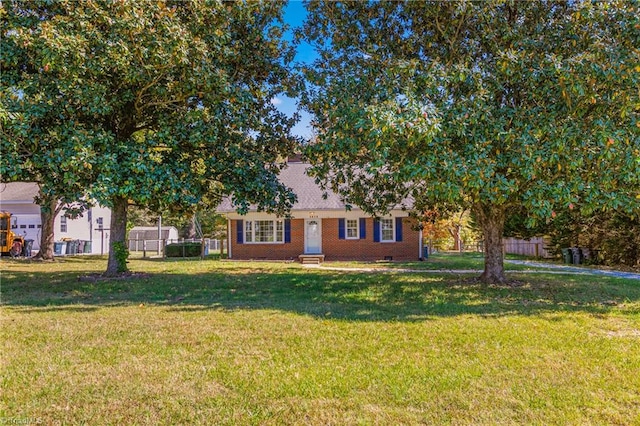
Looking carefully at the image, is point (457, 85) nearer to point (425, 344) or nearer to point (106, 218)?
point (425, 344)

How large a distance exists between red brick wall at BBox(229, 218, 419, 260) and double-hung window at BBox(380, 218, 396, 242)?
0.99 ft

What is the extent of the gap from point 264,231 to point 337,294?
1312 centimetres

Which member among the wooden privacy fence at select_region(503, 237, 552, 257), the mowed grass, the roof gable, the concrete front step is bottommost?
the mowed grass

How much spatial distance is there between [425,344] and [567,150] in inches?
181

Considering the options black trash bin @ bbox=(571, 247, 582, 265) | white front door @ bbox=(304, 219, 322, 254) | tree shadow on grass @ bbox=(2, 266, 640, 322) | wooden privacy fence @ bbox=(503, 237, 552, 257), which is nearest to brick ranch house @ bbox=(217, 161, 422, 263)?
white front door @ bbox=(304, 219, 322, 254)

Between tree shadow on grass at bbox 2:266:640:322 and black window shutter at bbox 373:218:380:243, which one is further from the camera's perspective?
black window shutter at bbox 373:218:380:243

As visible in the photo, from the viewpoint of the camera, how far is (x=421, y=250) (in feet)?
68.9

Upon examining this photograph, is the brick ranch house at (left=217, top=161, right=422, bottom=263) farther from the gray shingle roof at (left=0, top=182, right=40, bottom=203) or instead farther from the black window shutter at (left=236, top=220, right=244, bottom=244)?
the gray shingle roof at (left=0, top=182, right=40, bottom=203)

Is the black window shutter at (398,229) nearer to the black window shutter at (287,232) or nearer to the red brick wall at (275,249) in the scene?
the red brick wall at (275,249)

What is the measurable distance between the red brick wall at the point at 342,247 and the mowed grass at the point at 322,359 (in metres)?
12.4

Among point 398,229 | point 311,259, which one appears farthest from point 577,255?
point 311,259

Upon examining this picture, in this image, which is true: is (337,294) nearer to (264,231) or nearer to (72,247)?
(264,231)

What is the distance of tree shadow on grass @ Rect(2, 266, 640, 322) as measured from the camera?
24.8 ft

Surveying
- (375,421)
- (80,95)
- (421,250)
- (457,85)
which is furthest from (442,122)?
(421,250)
